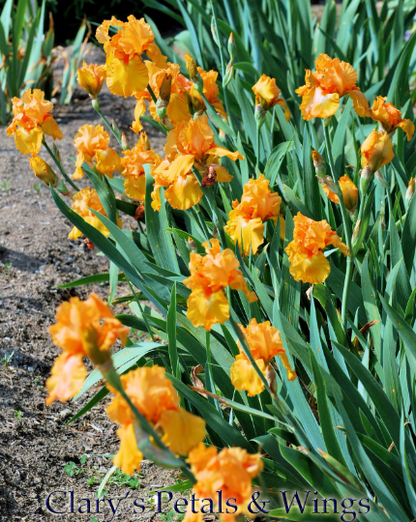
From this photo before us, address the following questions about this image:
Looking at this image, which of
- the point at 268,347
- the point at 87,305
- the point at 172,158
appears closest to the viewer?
the point at 87,305

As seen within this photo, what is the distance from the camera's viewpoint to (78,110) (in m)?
3.63

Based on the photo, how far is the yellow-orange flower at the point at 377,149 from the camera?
1159 millimetres

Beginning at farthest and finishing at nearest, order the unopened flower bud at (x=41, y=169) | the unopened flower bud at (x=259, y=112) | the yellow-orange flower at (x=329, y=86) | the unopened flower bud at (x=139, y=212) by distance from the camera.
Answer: the unopened flower bud at (x=139, y=212) → the unopened flower bud at (x=259, y=112) → the unopened flower bud at (x=41, y=169) → the yellow-orange flower at (x=329, y=86)

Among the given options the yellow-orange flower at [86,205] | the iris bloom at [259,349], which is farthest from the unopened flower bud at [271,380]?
the yellow-orange flower at [86,205]

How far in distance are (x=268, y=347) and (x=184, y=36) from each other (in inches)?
117

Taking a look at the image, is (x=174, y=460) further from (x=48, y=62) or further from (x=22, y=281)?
(x=48, y=62)

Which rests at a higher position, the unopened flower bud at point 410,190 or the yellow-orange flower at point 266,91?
the yellow-orange flower at point 266,91

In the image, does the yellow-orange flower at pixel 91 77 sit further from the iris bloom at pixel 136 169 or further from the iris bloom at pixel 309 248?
the iris bloom at pixel 309 248

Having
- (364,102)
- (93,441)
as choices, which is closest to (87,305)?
(364,102)

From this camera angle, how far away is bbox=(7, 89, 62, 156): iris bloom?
1.50m

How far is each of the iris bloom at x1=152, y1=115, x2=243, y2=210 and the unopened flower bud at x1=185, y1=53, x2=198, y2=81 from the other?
0.34 meters

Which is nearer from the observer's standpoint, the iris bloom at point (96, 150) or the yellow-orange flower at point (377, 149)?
the yellow-orange flower at point (377, 149)

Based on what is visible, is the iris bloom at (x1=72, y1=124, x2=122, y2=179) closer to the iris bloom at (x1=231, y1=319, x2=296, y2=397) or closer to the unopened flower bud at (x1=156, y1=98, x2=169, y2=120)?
the unopened flower bud at (x1=156, y1=98, x2=169, y2=120)

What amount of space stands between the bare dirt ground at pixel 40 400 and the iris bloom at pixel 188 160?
2.41ft
